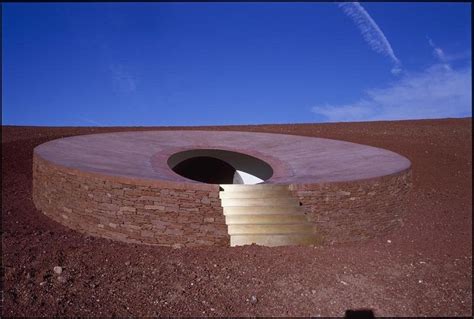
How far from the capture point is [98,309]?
4332mm

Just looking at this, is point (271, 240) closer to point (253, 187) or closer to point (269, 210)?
point (269, 210)

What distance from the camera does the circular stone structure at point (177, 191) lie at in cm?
593

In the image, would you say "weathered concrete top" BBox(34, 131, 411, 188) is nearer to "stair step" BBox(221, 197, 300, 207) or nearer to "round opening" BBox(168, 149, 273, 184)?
"round opening" BBox(168, 149, 273, 184)

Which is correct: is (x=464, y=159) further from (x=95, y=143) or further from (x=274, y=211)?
(x=95, y=143)

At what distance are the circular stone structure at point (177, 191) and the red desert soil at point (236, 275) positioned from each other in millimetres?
241

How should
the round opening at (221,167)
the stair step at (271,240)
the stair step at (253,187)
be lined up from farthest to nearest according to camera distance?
1. the round opening at (221,167)
2. the stair step at (253,187)
3. the stair step at (271,240)

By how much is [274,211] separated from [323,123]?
673 inches

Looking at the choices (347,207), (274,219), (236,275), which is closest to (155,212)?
(236,275)

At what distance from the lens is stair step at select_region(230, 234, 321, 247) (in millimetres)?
6016

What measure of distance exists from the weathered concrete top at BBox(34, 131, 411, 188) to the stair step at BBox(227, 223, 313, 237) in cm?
73

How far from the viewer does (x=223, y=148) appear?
988 cm

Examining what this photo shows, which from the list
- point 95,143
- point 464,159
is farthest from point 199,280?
point 464,159

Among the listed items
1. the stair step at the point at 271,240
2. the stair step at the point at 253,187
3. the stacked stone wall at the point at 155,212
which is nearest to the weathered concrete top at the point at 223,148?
the stacked stone wall at the point at 155,212

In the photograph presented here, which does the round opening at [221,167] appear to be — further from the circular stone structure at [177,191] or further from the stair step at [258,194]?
the stair step at [258,194]
